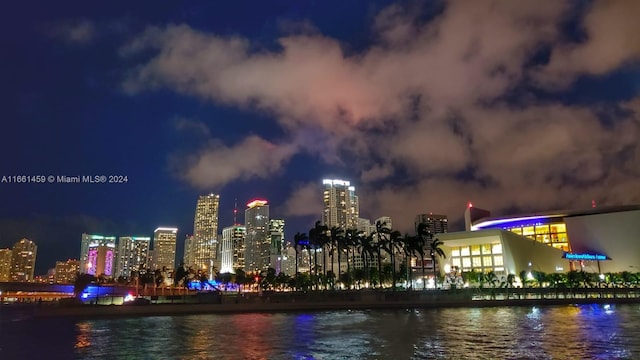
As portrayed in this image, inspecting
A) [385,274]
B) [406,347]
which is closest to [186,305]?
[406,347]

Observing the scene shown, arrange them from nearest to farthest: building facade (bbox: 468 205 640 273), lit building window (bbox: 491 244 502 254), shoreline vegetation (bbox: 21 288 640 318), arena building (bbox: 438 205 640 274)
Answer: shoreline vegetation (bbox: 21 288 640 318) < arena building (bbox: 438 205 640 274) < lit building window (bbox: 491 244 502 254) < building facade (bbox: 468 205 640 273)

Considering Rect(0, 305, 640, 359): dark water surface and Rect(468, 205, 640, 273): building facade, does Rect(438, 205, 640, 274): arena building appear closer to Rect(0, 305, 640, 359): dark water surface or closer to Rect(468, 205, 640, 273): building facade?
Rect(468, 205, 640, 273): building facade

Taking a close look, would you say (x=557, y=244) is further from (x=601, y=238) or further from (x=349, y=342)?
(x=349, y=342)

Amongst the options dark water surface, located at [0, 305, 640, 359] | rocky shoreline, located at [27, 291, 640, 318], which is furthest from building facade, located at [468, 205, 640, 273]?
dark water surface, located at [0, 305, 640, 359]

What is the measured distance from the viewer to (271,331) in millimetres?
43531

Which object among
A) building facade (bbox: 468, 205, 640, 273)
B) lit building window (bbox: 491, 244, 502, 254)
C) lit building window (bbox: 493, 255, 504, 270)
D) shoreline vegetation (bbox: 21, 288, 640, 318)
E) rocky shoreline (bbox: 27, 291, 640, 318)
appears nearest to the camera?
rocky shoreline (bbox: 27, 291, 640, 318)

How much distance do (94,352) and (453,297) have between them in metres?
64.8

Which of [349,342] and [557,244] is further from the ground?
[557,244]

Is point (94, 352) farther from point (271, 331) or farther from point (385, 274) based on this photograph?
point (385, 274)

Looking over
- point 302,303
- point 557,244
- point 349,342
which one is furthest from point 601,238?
point 349,342

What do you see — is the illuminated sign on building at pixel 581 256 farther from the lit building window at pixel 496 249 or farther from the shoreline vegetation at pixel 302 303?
the shoreline vegetation at pixel 302 303

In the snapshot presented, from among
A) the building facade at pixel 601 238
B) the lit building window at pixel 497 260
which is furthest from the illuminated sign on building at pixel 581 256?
the lit building window at pixel 497 260

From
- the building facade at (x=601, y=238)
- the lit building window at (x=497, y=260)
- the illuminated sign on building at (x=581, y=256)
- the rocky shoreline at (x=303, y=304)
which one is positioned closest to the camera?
the rocky shoreline at (x=303, y=304)

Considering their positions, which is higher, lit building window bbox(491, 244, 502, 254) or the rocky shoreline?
lit building window bbox(491, 244, 502, 254)
